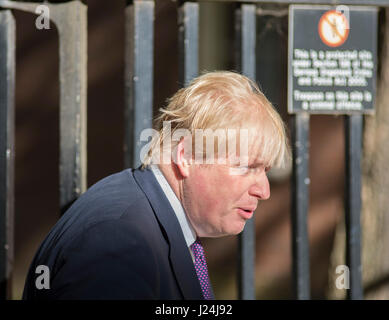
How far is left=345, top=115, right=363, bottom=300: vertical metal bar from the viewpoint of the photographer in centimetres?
256

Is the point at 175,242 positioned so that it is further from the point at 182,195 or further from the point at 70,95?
the point at 70,95

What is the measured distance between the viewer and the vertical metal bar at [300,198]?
252 centimetres

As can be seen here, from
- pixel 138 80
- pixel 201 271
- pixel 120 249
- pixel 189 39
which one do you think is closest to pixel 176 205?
pixel 201 271

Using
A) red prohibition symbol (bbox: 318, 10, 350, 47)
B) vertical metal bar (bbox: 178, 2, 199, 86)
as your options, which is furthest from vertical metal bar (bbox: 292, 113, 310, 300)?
vertical metal bar (bbox: 178, 2, 199, 86)

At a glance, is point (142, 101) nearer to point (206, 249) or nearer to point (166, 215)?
point (166, 215)

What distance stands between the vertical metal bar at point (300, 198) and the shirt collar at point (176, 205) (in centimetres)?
70

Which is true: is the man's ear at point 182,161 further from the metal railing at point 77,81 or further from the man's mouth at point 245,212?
the metal railing at point 77,81

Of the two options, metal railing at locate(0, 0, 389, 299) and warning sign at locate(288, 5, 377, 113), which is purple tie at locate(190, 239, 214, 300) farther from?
warning sign at locate(288, 5, 377, 113)

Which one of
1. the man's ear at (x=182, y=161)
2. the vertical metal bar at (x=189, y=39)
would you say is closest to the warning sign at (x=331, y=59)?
the vertical metal bar at (x=189, y=39)

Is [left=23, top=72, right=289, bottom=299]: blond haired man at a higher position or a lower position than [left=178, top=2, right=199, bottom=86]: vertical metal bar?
lower

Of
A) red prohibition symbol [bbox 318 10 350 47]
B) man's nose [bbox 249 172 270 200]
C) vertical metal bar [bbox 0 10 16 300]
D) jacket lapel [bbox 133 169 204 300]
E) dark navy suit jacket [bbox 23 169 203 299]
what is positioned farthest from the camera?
red prohibition symbol [bbox 318 10 350 47]

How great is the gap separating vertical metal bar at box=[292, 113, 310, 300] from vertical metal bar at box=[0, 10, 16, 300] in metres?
1.12

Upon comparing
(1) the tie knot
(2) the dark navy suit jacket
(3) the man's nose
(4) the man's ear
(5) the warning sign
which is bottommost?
(1) the tie knot

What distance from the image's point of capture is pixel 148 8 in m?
2.43
